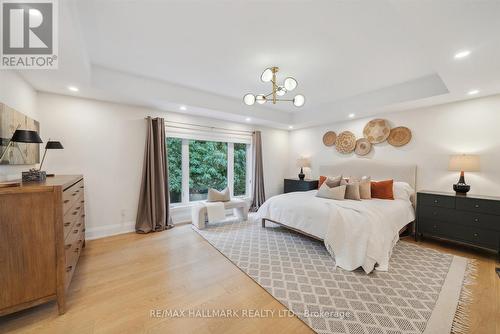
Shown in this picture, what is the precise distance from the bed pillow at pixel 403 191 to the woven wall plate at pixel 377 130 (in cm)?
97

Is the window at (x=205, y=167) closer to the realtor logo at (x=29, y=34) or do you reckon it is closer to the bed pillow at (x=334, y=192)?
the bed pillow at (x=334, y=192)

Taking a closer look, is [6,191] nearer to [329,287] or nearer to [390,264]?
[329,287]

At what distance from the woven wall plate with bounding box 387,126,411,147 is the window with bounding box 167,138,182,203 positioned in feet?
14.0

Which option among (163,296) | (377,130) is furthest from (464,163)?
(163,296)

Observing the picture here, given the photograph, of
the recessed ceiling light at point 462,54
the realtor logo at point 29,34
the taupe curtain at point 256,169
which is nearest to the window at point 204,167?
the taupe curtain at point 256,169

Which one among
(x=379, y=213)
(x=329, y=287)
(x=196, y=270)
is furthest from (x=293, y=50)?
(x=196, y=270)

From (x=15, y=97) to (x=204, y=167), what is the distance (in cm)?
296

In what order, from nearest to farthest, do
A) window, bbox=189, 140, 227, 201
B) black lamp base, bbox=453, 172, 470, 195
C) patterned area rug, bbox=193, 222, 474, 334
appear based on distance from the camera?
patterned area rug, bbox=193, 222, 474, 334
black lamp base, bbox=453, 172, 470, 195
window, bbox=189, 140, 227, 201

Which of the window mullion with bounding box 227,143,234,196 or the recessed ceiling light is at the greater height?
the recessed ceiling light

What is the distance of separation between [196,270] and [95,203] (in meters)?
2.22

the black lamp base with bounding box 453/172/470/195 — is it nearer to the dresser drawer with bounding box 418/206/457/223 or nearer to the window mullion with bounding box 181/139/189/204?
the dresser drawer with bounding box 418/206/457/223

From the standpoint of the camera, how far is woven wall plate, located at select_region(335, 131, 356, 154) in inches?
177

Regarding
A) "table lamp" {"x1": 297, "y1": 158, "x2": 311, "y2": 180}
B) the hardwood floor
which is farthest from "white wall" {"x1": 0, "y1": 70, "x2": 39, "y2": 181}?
"table lamp" {"x1": 297, "y1": 158, "x2": 311, "y2": 180}

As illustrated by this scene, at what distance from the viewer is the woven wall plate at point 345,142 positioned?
4484mm
